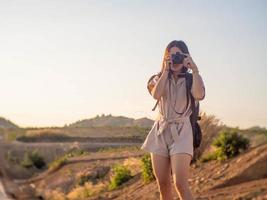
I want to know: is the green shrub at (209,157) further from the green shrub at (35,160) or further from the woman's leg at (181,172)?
the green shrub at (35,160)

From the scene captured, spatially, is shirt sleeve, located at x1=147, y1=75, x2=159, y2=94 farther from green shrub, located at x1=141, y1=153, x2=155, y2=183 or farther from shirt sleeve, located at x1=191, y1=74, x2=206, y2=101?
green shrub, located at x1=141, y1=153, x2=155, y2=183

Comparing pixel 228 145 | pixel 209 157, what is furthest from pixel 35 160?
pixel 228 145

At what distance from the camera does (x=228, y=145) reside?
46.4ft

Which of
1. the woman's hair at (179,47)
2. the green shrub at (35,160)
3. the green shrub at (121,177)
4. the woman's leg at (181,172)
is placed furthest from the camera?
the green shrub at (35,160)

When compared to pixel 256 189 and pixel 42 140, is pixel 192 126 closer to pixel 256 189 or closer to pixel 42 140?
pixel 256 189

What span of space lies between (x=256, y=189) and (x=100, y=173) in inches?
578

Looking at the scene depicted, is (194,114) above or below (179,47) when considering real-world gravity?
below

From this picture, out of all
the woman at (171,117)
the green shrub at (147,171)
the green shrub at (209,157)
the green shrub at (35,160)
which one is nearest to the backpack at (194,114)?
the woman at (171,117)

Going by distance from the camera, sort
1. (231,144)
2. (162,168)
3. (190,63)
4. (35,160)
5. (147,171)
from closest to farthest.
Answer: (162,168) → (190,63) → (231,144) → (147,171) → (35,160)

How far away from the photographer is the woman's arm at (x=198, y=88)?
253 inches

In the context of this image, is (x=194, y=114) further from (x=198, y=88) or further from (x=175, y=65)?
(x=175, y=65)

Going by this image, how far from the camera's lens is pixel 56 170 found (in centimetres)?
3114

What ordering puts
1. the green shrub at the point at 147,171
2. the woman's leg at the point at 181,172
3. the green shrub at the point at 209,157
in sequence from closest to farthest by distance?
the woman's leg at the point at 181,172
the green shrub at the point at 209,157
the green shrub at the point at 147,171

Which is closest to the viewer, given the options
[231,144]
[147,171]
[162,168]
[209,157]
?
[162,168]
